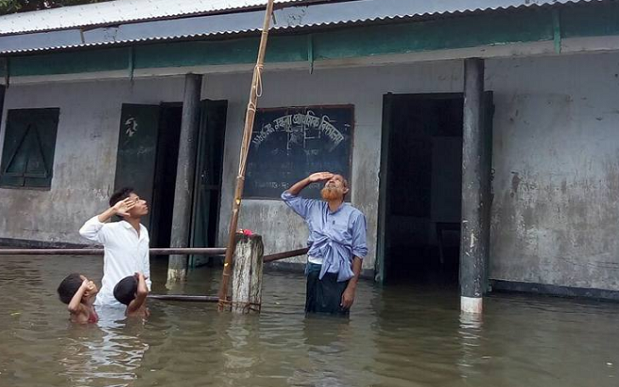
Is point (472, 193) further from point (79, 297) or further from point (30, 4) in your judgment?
point (30, 4)

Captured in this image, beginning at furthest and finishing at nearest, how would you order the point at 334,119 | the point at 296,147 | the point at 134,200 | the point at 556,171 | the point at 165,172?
the point at 165,172 → the point at 296,147 → the point at 334,119 → the point at 556,171 → the point at 134,200


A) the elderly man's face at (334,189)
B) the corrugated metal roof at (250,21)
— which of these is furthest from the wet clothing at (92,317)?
the corrugated metal roof at (250,21)

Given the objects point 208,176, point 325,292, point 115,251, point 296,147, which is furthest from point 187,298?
point 208,176

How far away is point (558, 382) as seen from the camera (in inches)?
166

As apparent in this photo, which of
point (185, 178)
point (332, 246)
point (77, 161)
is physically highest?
point (77, 161)

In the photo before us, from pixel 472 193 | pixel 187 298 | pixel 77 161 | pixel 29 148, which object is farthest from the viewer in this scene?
pixel 29 148

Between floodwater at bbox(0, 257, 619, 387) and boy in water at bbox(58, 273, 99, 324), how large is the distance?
103mm

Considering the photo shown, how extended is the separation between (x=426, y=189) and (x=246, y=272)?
9.77 meters

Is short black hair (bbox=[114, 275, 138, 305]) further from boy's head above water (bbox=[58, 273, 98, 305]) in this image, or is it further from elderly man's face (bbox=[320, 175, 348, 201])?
elderly man's face (bbox=[320, 175, 348, 201])

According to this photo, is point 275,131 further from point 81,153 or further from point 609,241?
point 609,241

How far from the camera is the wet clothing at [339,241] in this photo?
5.63m

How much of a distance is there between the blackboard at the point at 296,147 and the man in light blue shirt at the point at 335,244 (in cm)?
365

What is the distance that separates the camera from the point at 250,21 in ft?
26.5

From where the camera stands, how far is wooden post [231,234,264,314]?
231 inches
